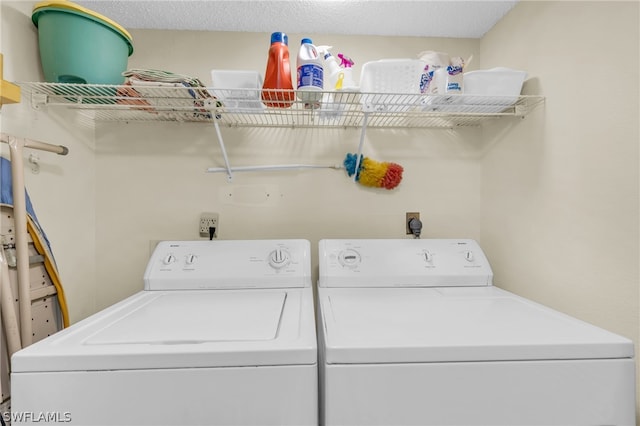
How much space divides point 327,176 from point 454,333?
1.05 meters

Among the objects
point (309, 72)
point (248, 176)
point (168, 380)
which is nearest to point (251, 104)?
point (309, 72)

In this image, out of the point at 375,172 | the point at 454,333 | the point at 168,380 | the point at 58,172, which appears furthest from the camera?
the point at 375,172

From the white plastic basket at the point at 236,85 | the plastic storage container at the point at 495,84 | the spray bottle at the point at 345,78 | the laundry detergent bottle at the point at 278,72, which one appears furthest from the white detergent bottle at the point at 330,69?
the plastic storage container at the point at 495,84

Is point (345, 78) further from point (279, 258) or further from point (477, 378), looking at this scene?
point (477, 378)

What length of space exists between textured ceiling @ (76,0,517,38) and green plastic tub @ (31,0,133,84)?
12.7 inches

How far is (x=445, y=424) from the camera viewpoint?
771 mm

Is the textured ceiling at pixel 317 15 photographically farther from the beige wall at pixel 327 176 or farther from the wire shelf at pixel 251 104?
the wire shelf at pixel 251 104

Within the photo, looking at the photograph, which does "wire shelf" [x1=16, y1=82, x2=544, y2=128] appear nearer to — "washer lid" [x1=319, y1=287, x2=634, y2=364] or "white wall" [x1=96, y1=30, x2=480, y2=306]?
"white wall" [x1=96, y1=30, x2=480, y2=306]

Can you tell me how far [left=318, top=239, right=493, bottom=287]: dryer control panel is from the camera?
1.40m

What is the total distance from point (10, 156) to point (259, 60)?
3.71 ft

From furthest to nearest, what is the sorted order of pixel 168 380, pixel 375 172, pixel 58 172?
pixel 375 172 < pixel 58 172 < pixel 168 380

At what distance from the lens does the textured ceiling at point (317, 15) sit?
1455 mm

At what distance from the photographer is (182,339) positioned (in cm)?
83

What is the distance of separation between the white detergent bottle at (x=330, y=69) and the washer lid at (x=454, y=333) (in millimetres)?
904
